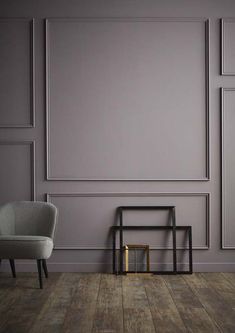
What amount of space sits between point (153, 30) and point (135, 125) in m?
0.99

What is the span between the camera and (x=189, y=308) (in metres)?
3.63

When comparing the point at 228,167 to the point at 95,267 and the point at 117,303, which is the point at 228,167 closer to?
the point at 95,267

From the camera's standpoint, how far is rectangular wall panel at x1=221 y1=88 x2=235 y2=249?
5148 mm

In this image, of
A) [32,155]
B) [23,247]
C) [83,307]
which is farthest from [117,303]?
[32,155]

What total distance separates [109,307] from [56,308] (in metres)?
0.38

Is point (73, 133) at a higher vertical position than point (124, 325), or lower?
higher

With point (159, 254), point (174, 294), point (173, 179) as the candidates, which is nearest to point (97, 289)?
point (174, 294)

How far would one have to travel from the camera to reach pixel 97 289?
4.29 meters

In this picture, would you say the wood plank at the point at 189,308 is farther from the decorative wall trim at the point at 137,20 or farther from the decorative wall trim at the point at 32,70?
the decorative wall trim at the point at 32,70

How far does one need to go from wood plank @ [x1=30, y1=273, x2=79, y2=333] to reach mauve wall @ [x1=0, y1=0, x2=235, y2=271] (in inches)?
26.3

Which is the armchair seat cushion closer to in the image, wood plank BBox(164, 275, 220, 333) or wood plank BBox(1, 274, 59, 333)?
wood plank BBox(1, 274, 59, 333)

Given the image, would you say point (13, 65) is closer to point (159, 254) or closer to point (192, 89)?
point (192, 89)

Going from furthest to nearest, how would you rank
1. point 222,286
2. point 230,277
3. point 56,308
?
point 230,277, point 222,286, point 56,308

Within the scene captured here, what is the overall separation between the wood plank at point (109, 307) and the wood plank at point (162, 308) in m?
0.23
